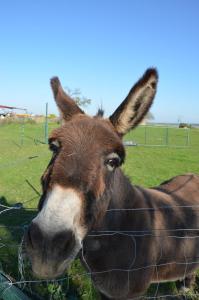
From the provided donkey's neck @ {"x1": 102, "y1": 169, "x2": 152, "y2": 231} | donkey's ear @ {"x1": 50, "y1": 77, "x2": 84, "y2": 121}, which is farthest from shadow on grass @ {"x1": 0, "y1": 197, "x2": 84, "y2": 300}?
donkey's ear @ {"x1": 50, "y1": 77, "x2": 84, "y2": 121}

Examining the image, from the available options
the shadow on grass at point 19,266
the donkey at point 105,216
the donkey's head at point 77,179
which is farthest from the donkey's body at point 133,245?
the shadow on grass at point 19,266

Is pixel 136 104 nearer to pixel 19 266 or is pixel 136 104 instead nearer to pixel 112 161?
pixel 112 161

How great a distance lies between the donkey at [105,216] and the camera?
6.22 ft

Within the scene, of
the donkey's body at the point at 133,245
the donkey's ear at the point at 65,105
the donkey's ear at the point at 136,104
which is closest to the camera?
the donkey's ear at the point at 136,104

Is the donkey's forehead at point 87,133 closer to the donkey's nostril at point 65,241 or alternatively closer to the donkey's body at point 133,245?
the donkey's body at point 133,245

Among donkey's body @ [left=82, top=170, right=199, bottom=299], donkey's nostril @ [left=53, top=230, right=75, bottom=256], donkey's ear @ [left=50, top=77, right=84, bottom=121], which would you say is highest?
donkey's ear @ [left=50, top=77, right=84, bottom=121]

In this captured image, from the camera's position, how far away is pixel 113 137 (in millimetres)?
2418

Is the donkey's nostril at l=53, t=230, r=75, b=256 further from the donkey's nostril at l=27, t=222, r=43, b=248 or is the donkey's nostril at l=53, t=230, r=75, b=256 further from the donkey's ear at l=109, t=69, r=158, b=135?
the donkey's ear at l=109, t=69, r=158, b=135

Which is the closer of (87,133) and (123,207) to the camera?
(87,133)

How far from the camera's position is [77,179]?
2.04 m

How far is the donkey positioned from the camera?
6.22 feet

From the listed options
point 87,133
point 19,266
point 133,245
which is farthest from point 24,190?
point 87,133

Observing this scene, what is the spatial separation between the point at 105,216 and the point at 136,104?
3.35 feet

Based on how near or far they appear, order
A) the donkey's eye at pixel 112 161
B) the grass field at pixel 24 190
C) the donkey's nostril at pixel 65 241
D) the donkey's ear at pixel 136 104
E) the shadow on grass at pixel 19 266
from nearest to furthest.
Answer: the donkey's nostril at pixel 65 241 → the donkey's eye at pixel 112 161 → the donkey's ear at pixel 136 104 → the shadow on grass at pixel 19 266 → the grass field at pixel 24 190
